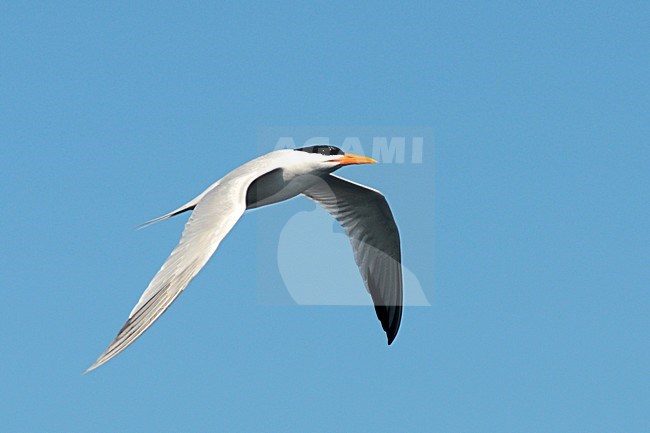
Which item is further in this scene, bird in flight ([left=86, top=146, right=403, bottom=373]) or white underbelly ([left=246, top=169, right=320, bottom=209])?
white underbelly ([left=246, top=169, right=320, bottom=209])

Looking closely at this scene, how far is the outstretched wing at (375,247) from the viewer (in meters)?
16.4

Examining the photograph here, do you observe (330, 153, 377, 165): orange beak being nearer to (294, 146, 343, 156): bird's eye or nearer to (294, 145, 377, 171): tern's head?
(294, 145, 377, 171): tern's head

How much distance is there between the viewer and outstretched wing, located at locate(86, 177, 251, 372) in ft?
35.4

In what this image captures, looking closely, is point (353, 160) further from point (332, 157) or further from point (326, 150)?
point (326, 150)

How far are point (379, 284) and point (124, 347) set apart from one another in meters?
6.61

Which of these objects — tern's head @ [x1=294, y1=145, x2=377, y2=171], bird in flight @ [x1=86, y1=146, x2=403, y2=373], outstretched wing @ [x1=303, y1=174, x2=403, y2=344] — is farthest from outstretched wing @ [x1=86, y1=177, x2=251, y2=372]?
outstretched wing @ [x1=303, y1=174, x2=403, y2=344]

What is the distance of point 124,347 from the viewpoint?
10.7m

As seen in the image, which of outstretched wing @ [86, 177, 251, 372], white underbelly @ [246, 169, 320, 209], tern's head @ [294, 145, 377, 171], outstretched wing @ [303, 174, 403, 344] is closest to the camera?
outstretched wing @ [86, 177, 251, 372]

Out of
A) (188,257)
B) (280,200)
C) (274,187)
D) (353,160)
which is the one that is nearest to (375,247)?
(280,200)

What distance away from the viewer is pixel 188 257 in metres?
11.5

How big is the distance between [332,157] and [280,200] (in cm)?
94

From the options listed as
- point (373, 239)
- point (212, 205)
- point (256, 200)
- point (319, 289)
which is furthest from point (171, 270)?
point (373, 239)

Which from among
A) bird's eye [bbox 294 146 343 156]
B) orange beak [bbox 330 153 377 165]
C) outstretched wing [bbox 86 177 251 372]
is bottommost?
outstretched wing [bbox 86 177 251 372]

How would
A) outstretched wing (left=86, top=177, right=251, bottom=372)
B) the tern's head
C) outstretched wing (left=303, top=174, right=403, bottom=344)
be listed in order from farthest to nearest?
outstretched wing (left=303, top=174, right=403, bottom=344)
the tern's head
outstretched wing (left=86, top=177, right=251, bottom=372)
